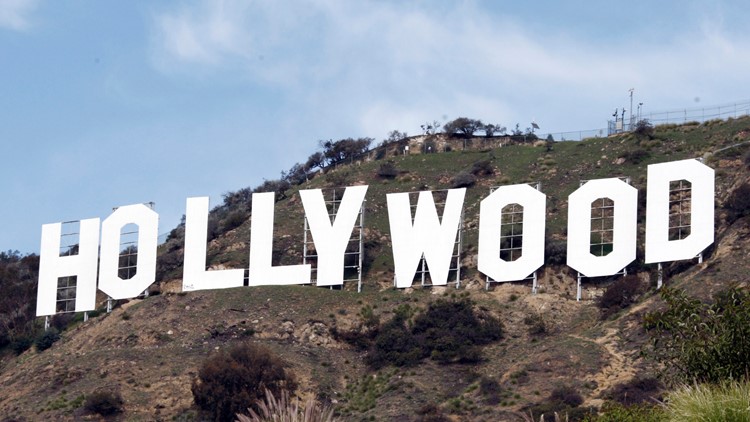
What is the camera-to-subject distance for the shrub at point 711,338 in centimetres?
2394

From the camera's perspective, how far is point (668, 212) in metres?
58.4

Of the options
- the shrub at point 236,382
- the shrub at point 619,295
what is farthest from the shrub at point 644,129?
the shrub at point 236,382

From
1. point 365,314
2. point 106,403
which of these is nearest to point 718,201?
point 365,314

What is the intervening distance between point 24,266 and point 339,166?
71.3 ft

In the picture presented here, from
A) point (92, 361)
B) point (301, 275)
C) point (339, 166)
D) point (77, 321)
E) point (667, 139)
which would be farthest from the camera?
point (339, 166)

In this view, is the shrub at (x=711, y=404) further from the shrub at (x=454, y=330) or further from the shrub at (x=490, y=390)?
the shrub at (x=454, y=330)

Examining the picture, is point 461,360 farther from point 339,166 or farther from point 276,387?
point 339,166

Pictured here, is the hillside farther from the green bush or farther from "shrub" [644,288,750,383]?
"shrub" [644,288,750,383]

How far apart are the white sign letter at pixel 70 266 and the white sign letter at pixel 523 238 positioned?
65.6 feet

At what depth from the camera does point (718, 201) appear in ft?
210

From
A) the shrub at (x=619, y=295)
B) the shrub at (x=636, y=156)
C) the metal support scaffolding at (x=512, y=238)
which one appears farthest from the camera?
the shrub at (x=636, y=156)

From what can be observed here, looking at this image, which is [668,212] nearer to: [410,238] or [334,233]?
[410,238]

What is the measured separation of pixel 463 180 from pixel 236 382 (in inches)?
1057

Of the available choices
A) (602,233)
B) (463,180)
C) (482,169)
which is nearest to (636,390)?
(602,233)
